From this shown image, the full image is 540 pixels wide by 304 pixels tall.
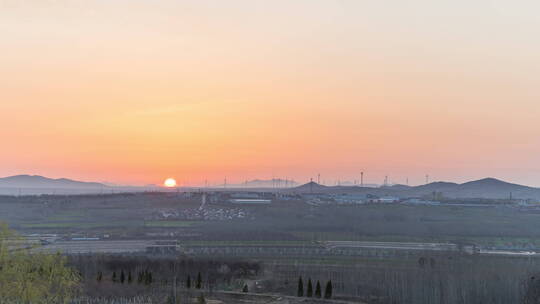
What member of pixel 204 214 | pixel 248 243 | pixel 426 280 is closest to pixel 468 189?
pixel 204 214

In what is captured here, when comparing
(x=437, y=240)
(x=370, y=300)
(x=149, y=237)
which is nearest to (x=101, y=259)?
(x=149, y=237)

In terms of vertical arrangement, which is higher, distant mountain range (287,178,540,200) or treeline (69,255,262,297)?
distant mountain range (287,178,540,200)

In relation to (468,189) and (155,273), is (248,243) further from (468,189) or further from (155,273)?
(468,189)

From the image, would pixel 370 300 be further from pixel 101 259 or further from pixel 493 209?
pixel 493 209

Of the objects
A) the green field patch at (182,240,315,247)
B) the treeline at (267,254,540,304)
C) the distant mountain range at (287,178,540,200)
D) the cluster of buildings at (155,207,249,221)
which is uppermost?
the distant mountain range at (287,178,540,200)

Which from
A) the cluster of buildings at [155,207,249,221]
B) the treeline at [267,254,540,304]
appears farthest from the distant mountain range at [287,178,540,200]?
the treeline at [267,254,540,304]

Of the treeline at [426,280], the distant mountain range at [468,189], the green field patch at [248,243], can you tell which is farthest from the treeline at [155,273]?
the distant mountain range at [468,189]

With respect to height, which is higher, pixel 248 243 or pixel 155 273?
pixel 248 243

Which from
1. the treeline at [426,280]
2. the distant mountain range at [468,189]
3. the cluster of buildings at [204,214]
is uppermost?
the distant mountain range at [468,189]

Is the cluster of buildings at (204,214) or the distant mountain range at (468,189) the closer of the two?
the cluster of buildings at (204,214)

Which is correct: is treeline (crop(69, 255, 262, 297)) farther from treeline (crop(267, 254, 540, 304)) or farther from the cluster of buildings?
the cluster of buildings

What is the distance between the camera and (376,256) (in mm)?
47031

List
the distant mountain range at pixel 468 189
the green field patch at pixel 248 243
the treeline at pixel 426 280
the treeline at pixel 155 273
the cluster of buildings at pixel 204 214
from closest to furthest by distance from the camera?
the treeline at pixel 426 280 < the treeline at pixel 155 273 < the green field patch at pixel 248 243 < the cluster of buildings at pixel 204 214 < the distant mountain range at pixel 468 189

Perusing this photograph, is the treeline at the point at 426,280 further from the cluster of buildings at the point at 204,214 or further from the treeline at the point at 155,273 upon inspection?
the cluster of buildings at the point at 204,214
